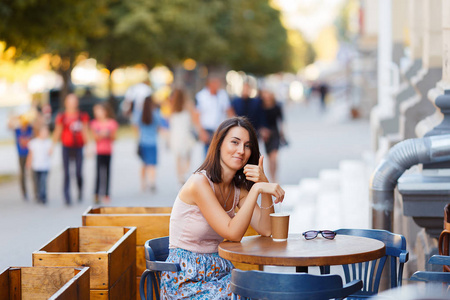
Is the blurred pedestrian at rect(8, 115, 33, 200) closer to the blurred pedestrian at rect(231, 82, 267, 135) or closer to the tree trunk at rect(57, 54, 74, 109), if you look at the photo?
the blurred pedestrian at rect(231, 82, 267, 135)

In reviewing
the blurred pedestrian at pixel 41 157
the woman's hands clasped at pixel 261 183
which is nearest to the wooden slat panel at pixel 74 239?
the woman's hands clasped at pixel 261 183

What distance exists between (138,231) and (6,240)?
15.6ft

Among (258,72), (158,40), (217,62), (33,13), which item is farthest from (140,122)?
(258,72)

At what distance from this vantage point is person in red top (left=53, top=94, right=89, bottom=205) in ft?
43.4

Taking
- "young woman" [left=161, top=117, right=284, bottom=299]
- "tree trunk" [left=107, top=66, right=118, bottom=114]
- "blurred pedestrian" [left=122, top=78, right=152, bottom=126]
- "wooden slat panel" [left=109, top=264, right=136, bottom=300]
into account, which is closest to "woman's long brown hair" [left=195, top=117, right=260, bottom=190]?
"young woman" [left=161, top=117, right=284, bottom=299]

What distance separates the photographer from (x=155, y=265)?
4.79m

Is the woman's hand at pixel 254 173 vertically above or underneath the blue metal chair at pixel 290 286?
above

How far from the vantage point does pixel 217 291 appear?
480cm

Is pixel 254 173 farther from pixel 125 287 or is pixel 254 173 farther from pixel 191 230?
pixel 125 287

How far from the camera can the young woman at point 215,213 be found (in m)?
4.75

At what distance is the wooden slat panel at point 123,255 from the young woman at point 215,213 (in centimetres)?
35

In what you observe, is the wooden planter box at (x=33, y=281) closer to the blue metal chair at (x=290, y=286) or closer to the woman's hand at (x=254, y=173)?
the blue metal chair at (x=290, y=286)

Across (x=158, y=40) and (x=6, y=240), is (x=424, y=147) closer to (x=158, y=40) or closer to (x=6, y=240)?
(x=6, y=240)

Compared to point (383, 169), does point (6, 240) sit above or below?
below
